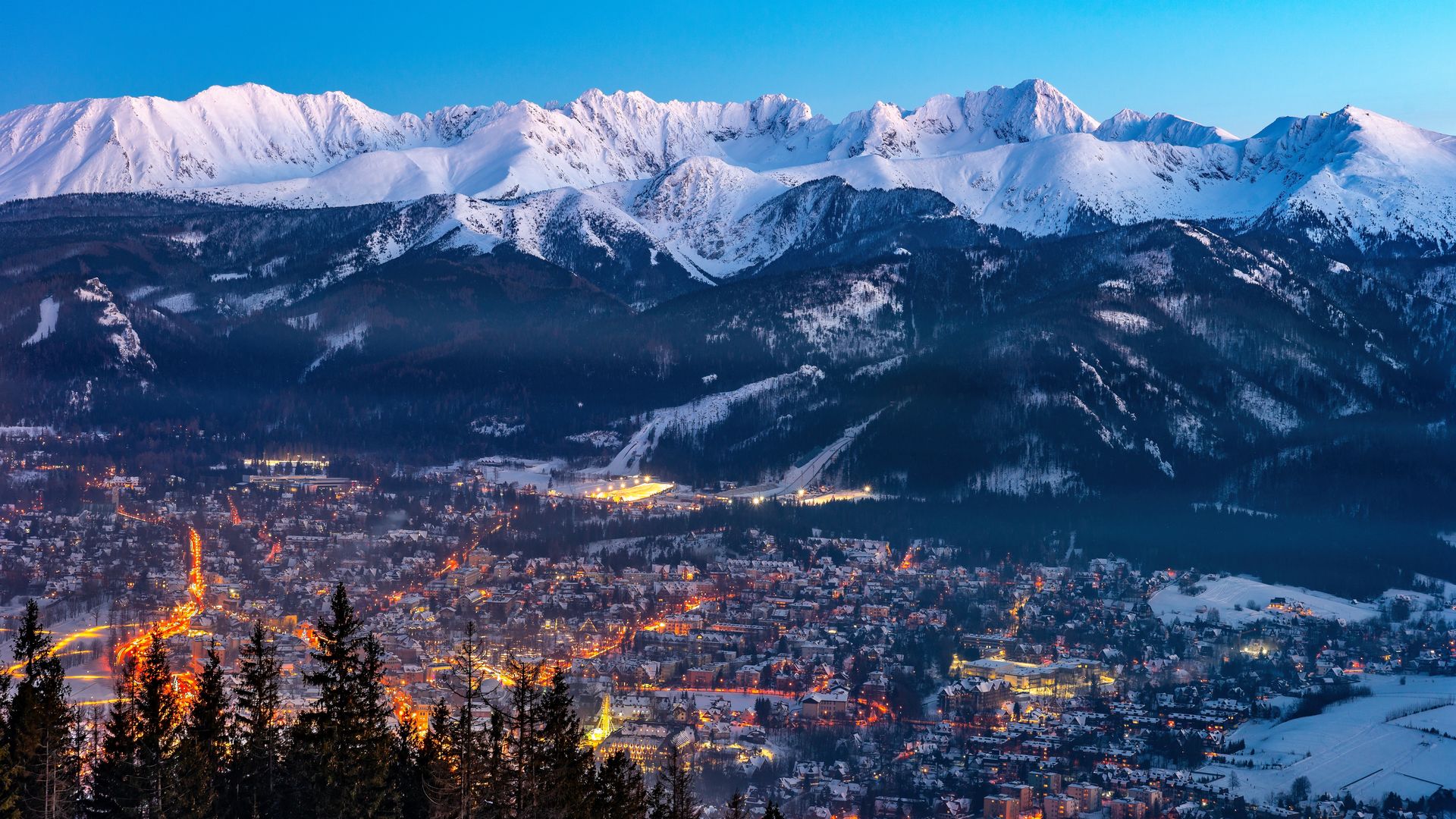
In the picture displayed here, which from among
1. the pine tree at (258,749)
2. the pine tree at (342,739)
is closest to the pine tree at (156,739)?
→ the pine tree at (258,749)

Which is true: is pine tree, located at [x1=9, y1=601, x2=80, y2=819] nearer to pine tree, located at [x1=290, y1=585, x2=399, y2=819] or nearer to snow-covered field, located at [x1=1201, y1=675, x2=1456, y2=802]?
pine tree, located at [x1=290, y1=585, x2=399, y2=819]

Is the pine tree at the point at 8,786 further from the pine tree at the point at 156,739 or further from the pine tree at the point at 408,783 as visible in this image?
the pine tree at the point at 408,783

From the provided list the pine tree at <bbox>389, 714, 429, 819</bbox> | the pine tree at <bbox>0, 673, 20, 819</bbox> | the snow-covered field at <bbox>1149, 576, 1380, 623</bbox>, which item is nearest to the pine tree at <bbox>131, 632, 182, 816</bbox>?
the pine tree at <bbox>0, 673, 20, 819</bbox>

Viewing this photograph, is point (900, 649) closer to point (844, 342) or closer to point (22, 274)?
point (844, 342)

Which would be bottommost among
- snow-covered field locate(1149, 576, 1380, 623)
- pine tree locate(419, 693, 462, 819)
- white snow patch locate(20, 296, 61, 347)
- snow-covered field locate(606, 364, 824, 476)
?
pine tree locate(419, 693, 462, 819)

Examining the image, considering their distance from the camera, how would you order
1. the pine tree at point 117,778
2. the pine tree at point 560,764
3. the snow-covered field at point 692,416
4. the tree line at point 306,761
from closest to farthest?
the tree line at point 306,761 < the pine tree at point 117,778 < the pine tree at point 560,764 < the snow-covered field at point 692,416

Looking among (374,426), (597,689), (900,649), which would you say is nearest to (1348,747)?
(900,649)

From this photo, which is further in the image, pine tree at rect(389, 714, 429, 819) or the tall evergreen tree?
pine tree at rect(389, 714, 429, 819)
